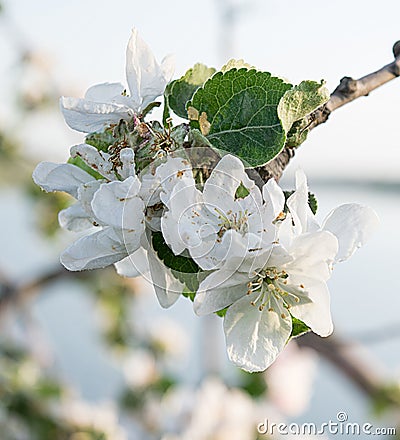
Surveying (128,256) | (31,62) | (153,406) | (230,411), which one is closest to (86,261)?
(128,256)

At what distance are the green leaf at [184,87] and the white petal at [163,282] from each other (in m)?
0.07

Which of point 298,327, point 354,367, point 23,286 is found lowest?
point 354,367

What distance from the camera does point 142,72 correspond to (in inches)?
12.1

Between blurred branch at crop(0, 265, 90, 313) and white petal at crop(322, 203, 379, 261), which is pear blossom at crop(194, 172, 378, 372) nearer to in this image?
white petal at crop(322, 203, 379, 261)

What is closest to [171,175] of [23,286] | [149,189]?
[149,189]

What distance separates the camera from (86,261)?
0.28 m

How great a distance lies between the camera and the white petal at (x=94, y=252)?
0.90 ft

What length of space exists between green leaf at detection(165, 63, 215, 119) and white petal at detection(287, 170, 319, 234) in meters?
0.06

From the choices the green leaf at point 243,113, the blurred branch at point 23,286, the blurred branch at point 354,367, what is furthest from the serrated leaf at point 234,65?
the blurred branch at point 23,286

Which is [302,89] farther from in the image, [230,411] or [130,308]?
[130,308]

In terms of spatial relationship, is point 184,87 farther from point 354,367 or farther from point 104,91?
point 354,367

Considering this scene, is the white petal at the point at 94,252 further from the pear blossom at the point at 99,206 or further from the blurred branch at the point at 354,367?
the blurred branch at the point at 354,367

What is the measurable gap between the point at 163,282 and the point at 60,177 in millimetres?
61

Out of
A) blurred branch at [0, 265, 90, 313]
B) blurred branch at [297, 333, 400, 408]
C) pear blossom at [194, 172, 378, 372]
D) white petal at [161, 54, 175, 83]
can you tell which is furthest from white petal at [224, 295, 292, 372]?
blurred branch at [0, 265, 90, 313]
